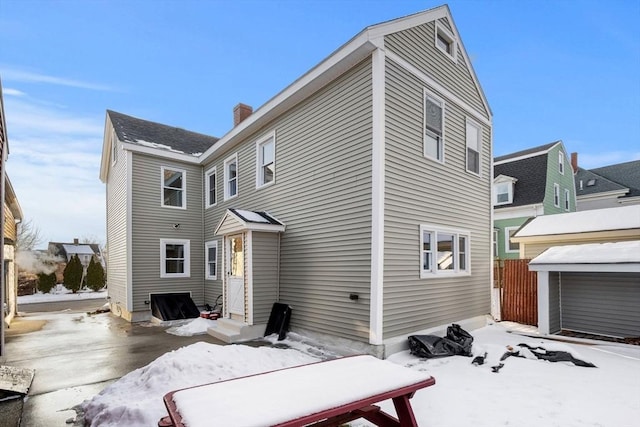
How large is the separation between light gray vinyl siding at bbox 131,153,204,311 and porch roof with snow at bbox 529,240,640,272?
10.6 m

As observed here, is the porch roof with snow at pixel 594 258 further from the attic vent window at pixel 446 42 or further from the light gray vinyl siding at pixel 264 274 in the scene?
the light gray vinyl siding at pixel 264 274

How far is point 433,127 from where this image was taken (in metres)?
7.48

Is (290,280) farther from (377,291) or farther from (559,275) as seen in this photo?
(559,275)

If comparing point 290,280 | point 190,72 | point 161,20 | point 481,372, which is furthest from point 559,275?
point 190,72

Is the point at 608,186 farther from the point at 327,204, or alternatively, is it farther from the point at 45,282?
the point at 45,282

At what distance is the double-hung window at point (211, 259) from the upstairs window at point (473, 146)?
8536 millimetres

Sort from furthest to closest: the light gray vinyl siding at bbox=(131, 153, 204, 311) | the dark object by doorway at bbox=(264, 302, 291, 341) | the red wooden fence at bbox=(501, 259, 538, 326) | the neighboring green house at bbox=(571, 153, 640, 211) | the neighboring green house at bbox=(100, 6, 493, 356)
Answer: the neighboring green house at bbox=(571, 153, 640, 211) → the light gray vinyl siding at bbox=(131, 153, 204, 311) → the red wooden fence at bbox=(501, 259, 538, 326) → the dark object by doorway at bbox=(264, 302, 291, 341) → the neighboring green house at bbox=(100, 6, 493, 356)

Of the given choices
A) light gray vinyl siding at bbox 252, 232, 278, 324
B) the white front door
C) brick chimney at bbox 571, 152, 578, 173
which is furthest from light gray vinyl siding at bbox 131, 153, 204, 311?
brick chimney at bbox 571, 152, 578, 173

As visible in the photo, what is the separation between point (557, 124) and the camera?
3089cm

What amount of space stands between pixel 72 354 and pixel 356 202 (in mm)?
6593

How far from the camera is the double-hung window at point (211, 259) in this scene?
11.5 metres

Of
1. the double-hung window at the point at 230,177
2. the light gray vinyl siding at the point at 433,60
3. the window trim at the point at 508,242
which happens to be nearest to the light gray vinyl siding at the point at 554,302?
the light gray vinyl siding at the point at 433,60

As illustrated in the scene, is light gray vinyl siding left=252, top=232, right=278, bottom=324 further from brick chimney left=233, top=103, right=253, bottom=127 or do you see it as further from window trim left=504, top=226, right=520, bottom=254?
window trim left=504, top=226, right=520, bottom=254

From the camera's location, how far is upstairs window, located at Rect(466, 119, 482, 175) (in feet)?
28.8
